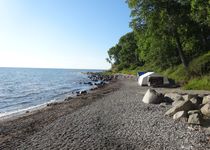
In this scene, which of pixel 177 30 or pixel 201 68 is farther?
pixel 177 30

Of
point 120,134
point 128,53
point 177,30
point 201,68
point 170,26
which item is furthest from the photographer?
point 128,53

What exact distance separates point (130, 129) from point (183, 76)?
2583 centimetres

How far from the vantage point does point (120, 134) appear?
1209cm

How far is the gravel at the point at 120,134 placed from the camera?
34.4ft

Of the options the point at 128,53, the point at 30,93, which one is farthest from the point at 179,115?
the point at 128,53

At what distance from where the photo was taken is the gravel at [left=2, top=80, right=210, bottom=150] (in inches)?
413

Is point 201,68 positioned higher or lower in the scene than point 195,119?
higher

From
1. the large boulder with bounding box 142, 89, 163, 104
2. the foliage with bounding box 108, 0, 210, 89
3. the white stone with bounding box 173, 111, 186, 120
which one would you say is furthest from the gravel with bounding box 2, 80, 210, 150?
the foliage with bounding box 108, 0, 210, 89

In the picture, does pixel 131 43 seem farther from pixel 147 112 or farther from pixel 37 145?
pixel 37 145

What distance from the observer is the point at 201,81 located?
28.1 metres

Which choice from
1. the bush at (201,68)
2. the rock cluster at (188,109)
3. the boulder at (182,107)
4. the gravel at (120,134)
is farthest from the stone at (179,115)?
the bush at (201,68)

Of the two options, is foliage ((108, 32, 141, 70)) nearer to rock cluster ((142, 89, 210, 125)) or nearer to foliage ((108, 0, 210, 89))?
foliage ((108, 0, 210, 89))

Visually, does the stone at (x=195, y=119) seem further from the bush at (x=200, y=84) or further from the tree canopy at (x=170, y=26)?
the tree canopy at (x=170, y=26)

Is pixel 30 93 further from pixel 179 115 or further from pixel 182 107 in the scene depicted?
pixel 179 115
